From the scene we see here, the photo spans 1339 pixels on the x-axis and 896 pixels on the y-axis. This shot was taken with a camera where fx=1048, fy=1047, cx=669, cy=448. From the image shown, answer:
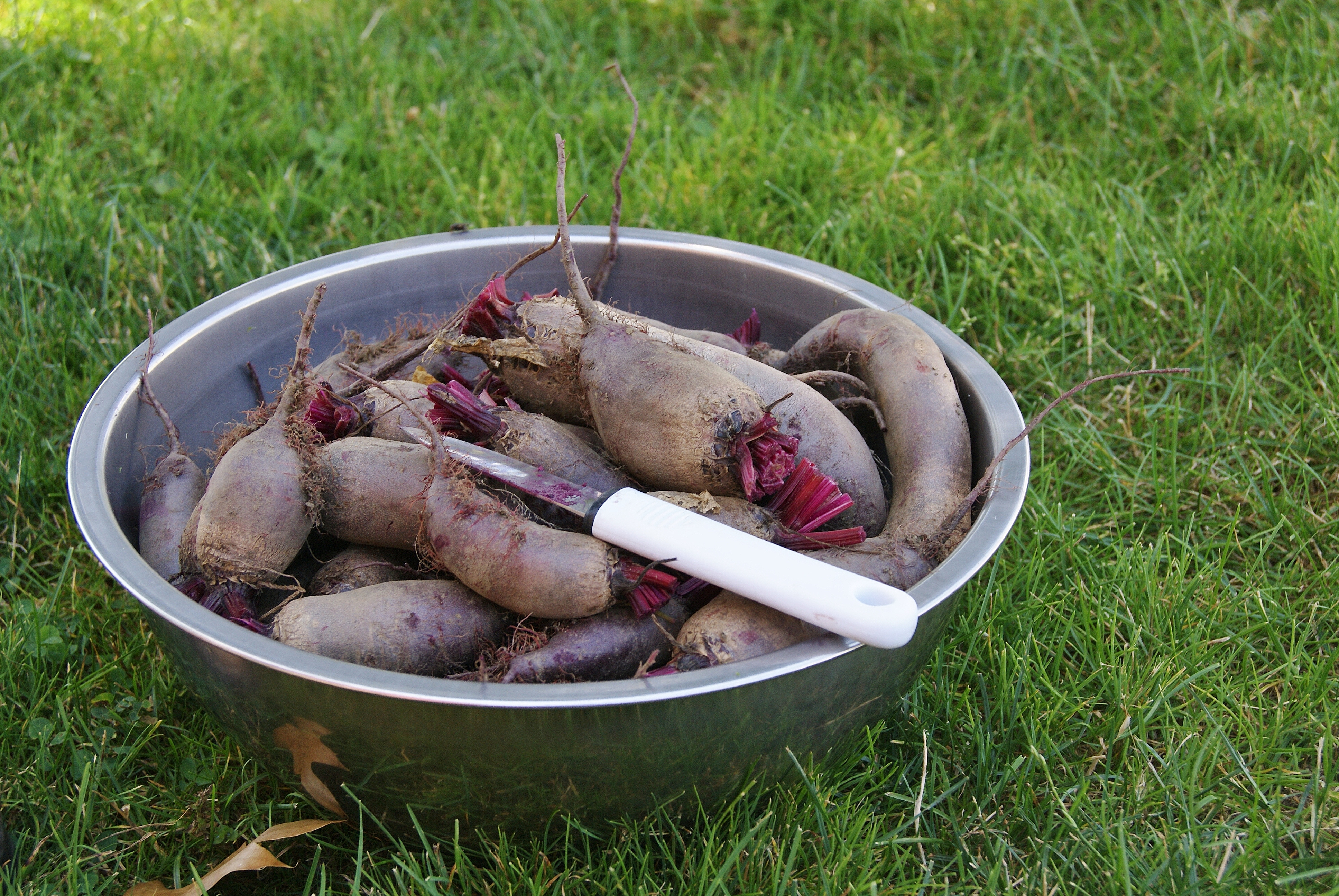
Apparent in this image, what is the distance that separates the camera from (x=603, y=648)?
164cm

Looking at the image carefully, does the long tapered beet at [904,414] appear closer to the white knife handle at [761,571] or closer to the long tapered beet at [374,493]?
the white knife handle at [761,571]

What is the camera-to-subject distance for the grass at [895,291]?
180cm

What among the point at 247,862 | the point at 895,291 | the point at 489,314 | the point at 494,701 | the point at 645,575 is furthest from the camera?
the point at 895,291

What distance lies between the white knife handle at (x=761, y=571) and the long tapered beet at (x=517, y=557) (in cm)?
6

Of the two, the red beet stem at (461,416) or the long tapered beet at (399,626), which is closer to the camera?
the long tapered beet at (399,626)

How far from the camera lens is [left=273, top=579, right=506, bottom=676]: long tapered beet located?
163cm

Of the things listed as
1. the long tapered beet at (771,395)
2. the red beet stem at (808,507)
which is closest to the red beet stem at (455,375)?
the long tapered beet at (771,395)

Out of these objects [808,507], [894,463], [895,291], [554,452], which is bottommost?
[895,291]

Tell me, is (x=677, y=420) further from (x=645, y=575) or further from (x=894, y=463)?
(x=894, y=463)

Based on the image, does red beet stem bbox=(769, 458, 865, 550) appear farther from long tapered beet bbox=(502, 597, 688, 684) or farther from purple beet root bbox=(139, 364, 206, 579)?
purple beet root bbox=(139, 364, 206, 579)

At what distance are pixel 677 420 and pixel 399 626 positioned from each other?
56 cm

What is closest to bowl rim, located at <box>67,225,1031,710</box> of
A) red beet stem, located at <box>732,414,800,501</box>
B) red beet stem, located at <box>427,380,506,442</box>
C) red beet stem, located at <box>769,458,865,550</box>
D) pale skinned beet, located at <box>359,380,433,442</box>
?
red beet stem, located at <box>769,458,865,550</box>

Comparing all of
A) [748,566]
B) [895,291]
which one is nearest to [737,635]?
[748,566]

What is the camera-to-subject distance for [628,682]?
4.66ft
